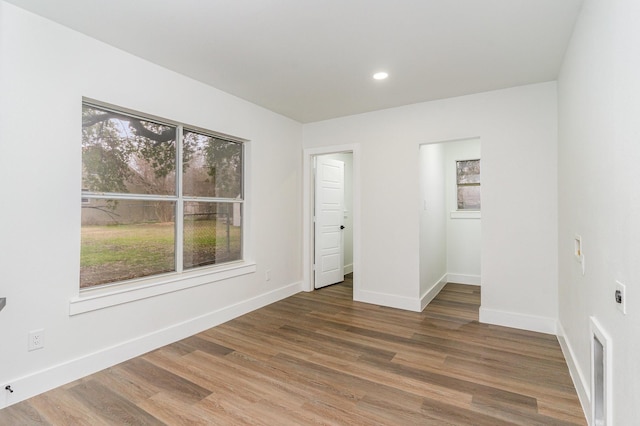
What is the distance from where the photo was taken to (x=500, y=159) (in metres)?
3.44

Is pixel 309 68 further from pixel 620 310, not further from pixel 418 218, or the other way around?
pixel 620 310

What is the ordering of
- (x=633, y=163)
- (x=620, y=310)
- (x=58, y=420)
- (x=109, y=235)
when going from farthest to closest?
(x=109, y=235)
(x=58, y=420)
(x=620, y=310)
(x=633, y=163)

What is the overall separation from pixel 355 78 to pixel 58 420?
11.3ft

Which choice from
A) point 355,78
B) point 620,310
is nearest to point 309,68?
point 355,78

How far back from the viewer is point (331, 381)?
90.7 inches

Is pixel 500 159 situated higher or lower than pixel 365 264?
higher

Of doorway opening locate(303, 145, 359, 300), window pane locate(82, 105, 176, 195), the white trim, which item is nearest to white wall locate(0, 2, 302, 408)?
window pane locate(82, 105, 176, 195)

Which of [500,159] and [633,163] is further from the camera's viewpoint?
[500,159]

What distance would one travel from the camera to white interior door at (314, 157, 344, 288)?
494 centimetres

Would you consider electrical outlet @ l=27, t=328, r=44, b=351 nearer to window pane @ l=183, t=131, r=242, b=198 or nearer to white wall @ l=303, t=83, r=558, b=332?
window pane @ l=183, t=131, r=242, b=198

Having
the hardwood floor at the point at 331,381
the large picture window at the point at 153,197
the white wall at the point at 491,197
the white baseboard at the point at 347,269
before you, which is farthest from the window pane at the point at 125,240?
the white baseboard at the point at 347,269

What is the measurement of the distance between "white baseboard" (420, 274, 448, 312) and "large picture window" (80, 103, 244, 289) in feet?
7.87

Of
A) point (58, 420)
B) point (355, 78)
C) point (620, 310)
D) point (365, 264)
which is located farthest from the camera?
point (365, 264)

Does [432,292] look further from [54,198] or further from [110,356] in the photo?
[54,198]
